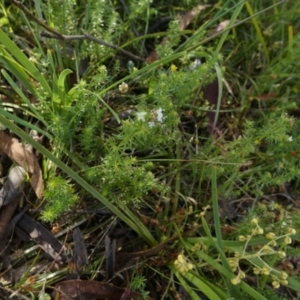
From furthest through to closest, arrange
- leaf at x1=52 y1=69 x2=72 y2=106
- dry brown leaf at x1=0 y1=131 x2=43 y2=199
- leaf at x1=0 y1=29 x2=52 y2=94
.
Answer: dry brown leaf at x1=0 y1=131 x2=43 y2=199, leaf at x1=52 y1=69 x2=72 y2=106, leaf at x1=0 y1=29 x2=52 y2=94

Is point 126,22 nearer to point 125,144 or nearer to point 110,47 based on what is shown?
point 110,47

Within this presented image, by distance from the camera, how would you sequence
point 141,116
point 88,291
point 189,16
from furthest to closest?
point 189,16
point 88,291
point 141,116

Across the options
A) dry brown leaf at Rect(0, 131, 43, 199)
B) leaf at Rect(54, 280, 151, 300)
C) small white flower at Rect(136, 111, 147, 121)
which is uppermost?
small white flower at Rect(136, 111, 147, 121)

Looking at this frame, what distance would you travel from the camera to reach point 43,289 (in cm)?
131

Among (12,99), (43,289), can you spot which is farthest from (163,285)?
(12,99)

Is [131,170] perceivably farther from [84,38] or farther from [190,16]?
[190,16]

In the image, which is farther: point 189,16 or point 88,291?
point 189,16

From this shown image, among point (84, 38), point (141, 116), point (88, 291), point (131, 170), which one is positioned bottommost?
point (88, 291)

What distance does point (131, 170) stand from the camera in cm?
132

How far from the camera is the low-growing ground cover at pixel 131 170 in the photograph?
1311mm

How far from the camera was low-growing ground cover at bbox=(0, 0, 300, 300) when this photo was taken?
131 cm

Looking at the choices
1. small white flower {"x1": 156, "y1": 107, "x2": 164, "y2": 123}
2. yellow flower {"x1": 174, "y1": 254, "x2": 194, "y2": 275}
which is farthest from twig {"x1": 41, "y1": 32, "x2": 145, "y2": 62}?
yellow flower {"x1": 174, "y1": 254, "x2": 194, "y2": 275}

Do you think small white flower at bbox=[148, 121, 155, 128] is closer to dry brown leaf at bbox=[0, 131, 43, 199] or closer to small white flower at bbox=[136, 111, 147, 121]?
small white flower at bbox=[136, 111, 147, 121]

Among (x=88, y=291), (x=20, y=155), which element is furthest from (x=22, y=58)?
(x=88, y=291)
